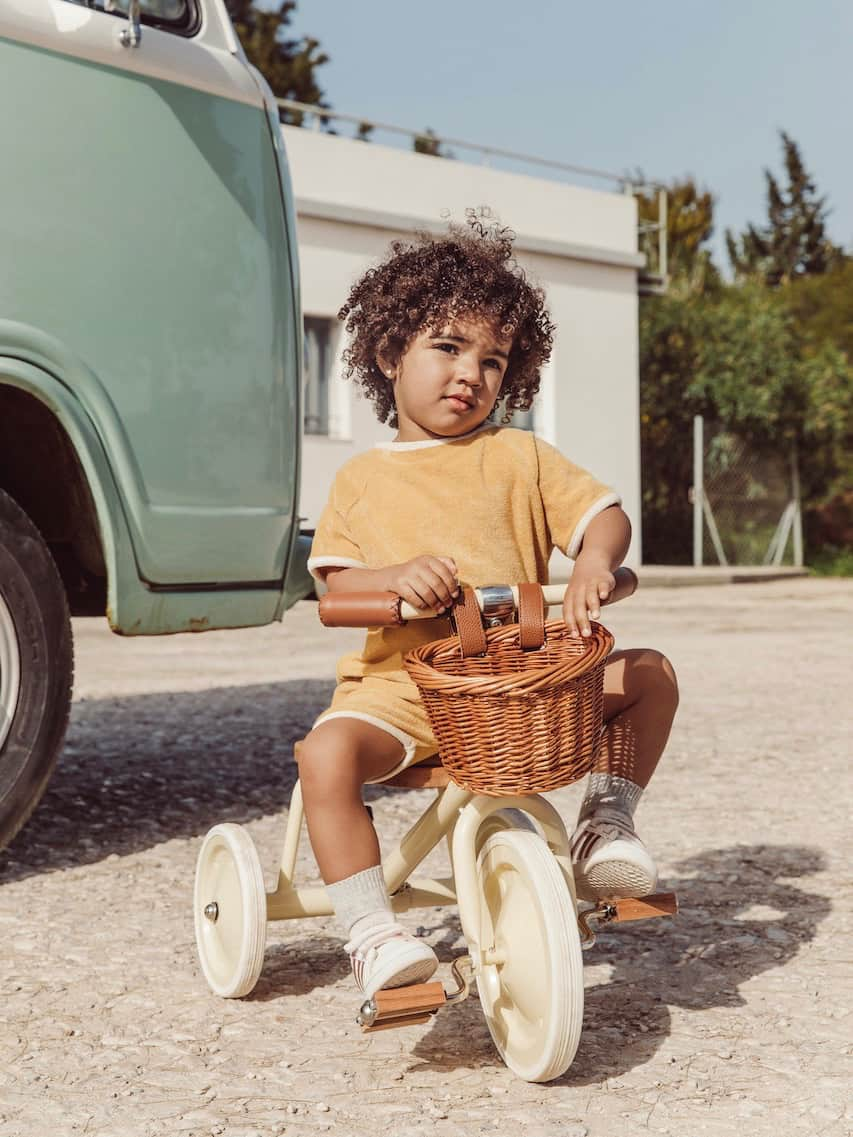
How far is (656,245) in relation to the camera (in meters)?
28.7

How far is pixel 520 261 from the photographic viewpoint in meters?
17.2

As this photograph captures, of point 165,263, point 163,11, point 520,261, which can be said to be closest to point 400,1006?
point 165,263

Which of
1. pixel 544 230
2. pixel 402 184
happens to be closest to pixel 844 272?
pixel 544 230

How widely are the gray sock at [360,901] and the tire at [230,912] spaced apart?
378mm

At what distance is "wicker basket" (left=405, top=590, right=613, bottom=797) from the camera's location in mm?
2416

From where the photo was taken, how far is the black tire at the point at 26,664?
12.6 ft

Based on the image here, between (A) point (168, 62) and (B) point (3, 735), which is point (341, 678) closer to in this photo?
(B) point (3, 735)

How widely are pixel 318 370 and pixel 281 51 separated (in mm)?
16557

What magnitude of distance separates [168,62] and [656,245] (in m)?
25.6

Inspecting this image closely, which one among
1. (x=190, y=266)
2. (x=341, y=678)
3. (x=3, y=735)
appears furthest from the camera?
(x=190, y=266)

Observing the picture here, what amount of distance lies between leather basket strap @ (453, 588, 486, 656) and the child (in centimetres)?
14

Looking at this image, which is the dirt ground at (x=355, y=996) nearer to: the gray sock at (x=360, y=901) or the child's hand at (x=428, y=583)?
the gray sock at (x=360, y=901)

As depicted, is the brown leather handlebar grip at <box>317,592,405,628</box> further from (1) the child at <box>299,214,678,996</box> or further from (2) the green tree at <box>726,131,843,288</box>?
(2) the green tree at <box>726,131,843,288</box>

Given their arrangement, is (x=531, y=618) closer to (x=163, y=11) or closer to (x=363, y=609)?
(x=363, y=609)
